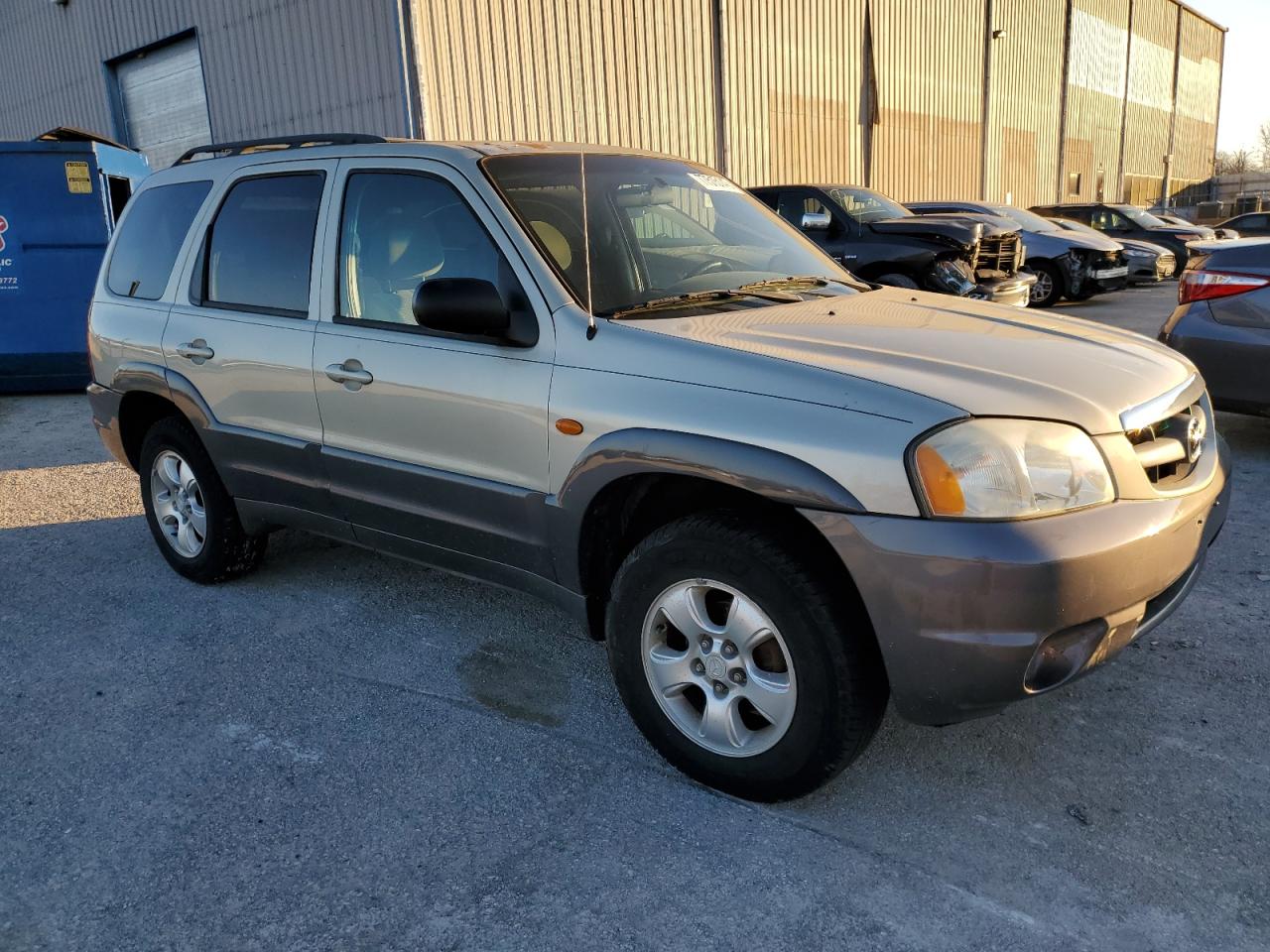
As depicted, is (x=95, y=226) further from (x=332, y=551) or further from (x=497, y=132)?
(x=332, y=551)

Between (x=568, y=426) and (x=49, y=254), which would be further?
(x=49, y=254)

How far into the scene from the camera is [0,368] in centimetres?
949

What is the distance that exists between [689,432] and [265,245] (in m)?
2.20

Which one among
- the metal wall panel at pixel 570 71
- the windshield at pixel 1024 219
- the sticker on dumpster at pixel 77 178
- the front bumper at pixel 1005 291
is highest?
the metal wall panel at pixel 570 71

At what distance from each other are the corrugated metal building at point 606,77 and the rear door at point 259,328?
8.16 meters

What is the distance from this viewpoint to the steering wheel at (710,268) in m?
3.25

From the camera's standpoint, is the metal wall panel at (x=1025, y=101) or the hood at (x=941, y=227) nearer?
the hood at (x=941, y=227)

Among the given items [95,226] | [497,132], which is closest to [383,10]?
[497,132]

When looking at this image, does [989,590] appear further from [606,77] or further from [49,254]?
[606,77]

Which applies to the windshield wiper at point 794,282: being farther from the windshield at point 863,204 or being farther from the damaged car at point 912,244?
the windshield at point 863,204

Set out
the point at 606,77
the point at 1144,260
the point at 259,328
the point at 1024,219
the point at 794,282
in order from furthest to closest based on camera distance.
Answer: the point at 1144,260, the point at 1024,219, the point at 606,77, the point at 259,328, the point at 794,282

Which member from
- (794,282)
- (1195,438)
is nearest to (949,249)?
(794,282)

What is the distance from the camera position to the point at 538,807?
103 inches

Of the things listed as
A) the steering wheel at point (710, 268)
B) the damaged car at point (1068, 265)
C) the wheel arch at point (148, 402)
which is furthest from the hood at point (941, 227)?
the wheel arch at point (148, 402)
